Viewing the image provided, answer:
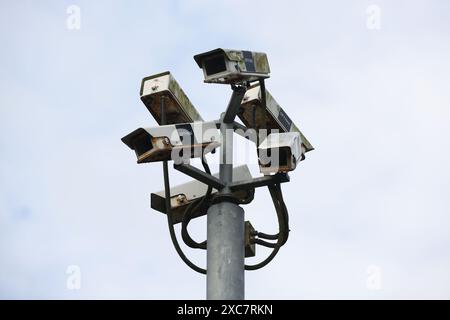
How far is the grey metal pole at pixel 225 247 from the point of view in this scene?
9.75 meters

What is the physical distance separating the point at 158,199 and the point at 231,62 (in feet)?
4.71

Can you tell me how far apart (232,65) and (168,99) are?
32.5 inches

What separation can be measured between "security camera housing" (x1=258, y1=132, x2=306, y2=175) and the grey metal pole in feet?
1.07

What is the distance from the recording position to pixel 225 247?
994 cm

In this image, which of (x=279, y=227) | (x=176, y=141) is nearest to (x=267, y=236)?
(x=279, y=227)

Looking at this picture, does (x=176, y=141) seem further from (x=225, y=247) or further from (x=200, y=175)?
(x=225, y=247)

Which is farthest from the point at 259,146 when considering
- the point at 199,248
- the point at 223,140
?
the point at 199,248

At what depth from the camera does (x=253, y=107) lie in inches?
446

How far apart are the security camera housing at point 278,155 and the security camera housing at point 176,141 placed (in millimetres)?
365

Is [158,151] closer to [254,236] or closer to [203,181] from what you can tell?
[203,181]

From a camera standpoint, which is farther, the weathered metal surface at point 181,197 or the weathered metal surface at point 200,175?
the weathered metal surface at point 181,197

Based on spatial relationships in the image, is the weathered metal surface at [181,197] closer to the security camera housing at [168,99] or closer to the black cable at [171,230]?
the black cable at [171,230]

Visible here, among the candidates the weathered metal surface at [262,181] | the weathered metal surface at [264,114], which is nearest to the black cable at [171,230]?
the weathered metal surface at [262,181]

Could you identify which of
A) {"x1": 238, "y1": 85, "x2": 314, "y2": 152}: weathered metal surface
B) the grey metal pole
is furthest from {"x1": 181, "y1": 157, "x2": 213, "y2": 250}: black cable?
{"x1": 238, "y1": 85, "x2": 314, "y2": 152}: weathered metal surface
